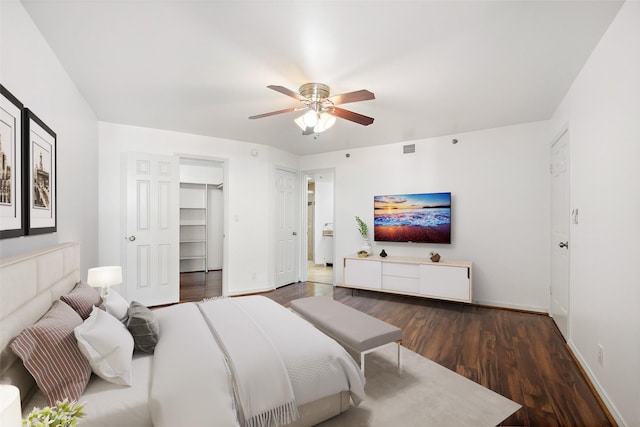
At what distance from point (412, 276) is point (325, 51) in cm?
332

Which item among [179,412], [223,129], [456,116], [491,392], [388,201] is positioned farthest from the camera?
[388,201]

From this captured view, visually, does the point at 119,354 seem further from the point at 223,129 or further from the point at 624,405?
the point at 223,129

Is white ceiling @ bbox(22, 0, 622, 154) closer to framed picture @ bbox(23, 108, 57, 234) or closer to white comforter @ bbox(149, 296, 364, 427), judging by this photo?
framed picture @ bbox(23, 108, 57, 234)

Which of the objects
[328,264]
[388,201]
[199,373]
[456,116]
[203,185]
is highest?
[456,116]

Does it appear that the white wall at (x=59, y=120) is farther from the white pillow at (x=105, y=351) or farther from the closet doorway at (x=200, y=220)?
the closet doorway at (x=200, y=220)

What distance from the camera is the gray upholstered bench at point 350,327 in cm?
220

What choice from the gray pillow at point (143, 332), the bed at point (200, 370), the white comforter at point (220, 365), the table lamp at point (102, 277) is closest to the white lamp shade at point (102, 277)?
the table lamp at point (102, 277)

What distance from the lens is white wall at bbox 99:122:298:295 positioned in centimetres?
391

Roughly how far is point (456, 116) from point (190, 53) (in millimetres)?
2976

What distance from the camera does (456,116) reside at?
365 cm

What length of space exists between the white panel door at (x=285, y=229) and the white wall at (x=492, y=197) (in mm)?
1674

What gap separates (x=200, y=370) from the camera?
154 cm

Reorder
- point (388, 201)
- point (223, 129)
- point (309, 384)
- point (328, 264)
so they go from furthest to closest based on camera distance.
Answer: point (328, 264) < point (388, 201) < point (223, 129) < point (309, 384)

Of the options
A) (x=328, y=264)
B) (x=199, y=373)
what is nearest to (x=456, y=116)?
(x=199, y=373)
